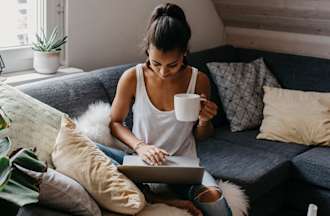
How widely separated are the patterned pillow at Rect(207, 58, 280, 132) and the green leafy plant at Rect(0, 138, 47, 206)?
1816mm

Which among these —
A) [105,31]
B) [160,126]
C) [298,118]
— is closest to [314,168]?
[298,118]

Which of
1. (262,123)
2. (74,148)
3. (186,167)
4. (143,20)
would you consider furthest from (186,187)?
(143,20)

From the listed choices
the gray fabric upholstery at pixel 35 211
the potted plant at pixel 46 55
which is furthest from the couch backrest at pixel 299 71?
the gray fabric upholstery at pixel 35 211

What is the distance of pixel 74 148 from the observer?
1750mm

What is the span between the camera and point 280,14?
344 cm

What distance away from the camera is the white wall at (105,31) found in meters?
2.70

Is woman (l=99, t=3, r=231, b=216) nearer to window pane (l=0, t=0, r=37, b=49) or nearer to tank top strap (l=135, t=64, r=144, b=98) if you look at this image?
tank top strap (l=135, t=64, r=144, b=98)

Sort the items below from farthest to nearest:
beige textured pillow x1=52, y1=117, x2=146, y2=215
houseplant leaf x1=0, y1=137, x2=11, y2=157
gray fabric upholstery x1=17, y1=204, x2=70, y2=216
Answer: beige textured pillow x1=52, y1=117, x2=146, y2=215
gray fabric upholstery x1=17, y1=204, x2=70, y2=216
houseplant leaf x1=0, y1=137, x2=11, y2=157

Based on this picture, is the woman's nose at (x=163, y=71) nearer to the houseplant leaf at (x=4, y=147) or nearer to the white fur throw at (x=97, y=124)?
the white fur throw at (x=97, y=124)

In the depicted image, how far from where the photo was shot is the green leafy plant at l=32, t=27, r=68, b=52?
253 centimetres

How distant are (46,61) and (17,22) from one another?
25 centimetres

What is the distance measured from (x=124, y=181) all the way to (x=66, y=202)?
0.25 m

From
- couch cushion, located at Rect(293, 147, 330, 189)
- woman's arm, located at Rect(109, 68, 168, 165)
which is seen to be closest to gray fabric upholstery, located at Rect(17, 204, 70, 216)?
woman's arm, located at Rect(109, 68, 168, 165)

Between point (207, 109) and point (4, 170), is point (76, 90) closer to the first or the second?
point (207, 109)
